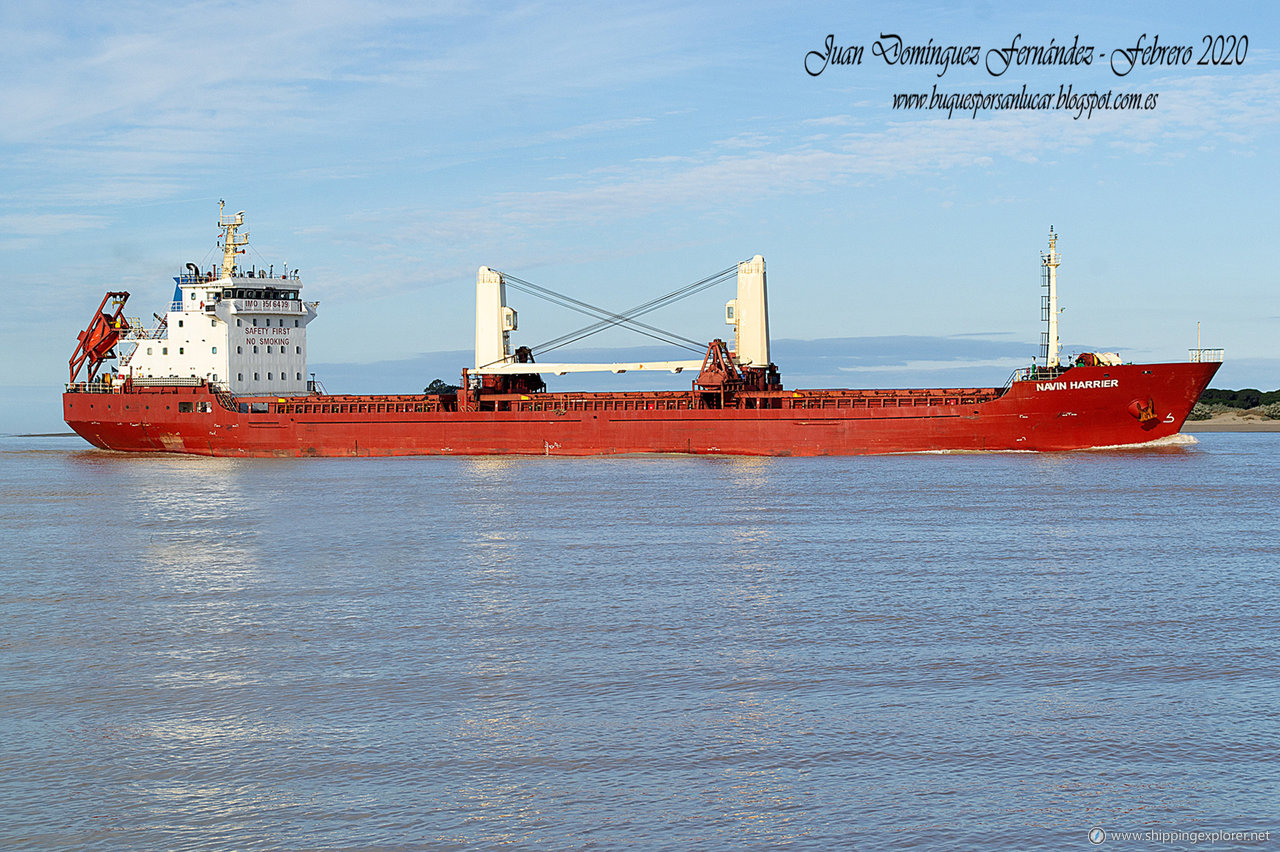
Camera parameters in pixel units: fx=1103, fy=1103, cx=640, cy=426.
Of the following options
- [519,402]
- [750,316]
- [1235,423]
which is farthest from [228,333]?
[1235,423]

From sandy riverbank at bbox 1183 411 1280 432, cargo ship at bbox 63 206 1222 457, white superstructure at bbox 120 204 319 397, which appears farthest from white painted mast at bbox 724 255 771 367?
sandy riverbank at bbox 1183 411 1280 432

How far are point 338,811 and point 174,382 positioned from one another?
133 ft

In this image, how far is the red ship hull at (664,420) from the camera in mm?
34844

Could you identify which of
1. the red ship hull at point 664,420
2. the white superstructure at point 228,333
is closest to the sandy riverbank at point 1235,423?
the red ship hull at point 664,420

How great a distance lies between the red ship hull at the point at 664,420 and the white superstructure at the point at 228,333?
128 centimetres

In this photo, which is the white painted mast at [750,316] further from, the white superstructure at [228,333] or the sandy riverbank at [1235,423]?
the sandy riverbank at [1235,423]

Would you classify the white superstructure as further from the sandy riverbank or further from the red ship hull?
the sandy riverbank

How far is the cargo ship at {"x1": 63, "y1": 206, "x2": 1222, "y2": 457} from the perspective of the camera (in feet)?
116

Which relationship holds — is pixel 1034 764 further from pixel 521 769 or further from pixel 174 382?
pixel 174 382

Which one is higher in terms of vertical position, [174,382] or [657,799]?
[174,382]

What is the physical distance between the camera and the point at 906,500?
1005 inches

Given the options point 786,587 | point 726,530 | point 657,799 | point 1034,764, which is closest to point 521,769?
point 657,799

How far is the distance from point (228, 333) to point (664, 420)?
1804 cm

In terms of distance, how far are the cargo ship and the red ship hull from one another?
5 centimetres
